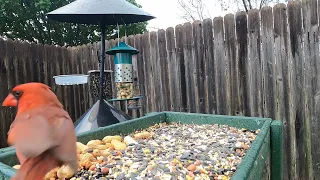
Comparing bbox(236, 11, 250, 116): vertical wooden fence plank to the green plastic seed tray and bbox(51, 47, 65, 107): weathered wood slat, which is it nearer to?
the green plastic seed tray

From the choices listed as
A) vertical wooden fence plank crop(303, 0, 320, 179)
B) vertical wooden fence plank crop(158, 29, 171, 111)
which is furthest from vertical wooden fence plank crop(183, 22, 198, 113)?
vertical wooden fence plank crop(303, 0, 320, 179)

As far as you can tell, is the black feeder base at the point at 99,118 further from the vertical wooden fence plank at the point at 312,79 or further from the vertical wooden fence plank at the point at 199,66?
the vertical wooden fence plank at the point at 312,79

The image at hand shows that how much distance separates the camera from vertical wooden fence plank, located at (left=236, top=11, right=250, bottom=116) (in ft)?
7.90

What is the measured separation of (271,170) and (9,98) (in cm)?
148

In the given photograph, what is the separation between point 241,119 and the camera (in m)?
1.69

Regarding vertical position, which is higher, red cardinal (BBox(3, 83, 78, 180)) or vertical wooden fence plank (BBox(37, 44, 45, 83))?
vertical wooden fence plank (BBox(37, 44, 45, 83))

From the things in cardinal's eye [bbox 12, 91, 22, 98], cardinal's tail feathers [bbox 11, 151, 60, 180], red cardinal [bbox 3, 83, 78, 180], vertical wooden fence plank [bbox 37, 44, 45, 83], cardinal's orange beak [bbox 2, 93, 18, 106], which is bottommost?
cardinal's tail feathers [bbox 11, 151, 60, 180]

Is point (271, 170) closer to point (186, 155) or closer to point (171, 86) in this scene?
point (186, 155)

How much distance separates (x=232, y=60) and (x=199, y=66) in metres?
0.34

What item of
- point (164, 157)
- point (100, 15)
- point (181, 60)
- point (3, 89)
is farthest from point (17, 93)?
point (3, 89)

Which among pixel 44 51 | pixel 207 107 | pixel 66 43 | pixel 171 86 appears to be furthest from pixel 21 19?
pixel 207 107

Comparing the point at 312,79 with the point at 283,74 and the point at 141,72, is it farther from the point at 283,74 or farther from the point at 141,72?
the point at 141,72

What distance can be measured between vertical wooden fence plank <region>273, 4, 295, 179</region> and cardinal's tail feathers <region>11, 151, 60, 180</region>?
7.51ft

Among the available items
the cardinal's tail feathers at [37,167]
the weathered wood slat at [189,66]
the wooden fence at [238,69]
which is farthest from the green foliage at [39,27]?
the cardinal's tail feathers at [37,167]
